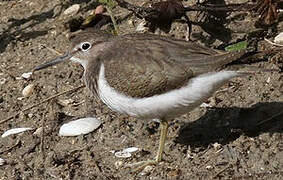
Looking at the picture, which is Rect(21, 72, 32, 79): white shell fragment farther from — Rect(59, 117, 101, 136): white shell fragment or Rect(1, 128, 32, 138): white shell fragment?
Rect(59, 117, 101, 136): white shell fragment

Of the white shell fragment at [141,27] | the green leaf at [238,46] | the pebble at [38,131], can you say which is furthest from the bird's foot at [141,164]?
the white shell fragment at [141,27]

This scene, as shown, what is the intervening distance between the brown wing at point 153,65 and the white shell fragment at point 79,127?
86 centimetres

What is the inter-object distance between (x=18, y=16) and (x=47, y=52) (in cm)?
94

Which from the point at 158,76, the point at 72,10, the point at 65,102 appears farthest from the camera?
the point at 72,10

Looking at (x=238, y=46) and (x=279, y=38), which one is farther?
(x=279, y=38)

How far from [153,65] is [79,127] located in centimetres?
123

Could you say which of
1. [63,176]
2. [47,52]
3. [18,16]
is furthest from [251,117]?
[18,16]

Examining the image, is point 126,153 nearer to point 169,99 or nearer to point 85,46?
point 169,99

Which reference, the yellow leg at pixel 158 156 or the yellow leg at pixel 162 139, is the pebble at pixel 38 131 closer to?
the yellow leg at pixel 158 156

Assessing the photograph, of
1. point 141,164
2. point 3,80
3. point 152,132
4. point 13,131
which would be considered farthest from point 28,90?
point 141,164

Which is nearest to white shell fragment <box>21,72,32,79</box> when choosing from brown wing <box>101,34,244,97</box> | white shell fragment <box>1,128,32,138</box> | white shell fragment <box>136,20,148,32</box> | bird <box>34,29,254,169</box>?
white shell fragment <box>1,128,32,138</box>

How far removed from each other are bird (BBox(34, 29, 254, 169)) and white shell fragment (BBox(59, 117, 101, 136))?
2.09ft

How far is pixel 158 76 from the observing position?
→ 15.6ft

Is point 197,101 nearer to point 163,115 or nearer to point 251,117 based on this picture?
point 163,115
